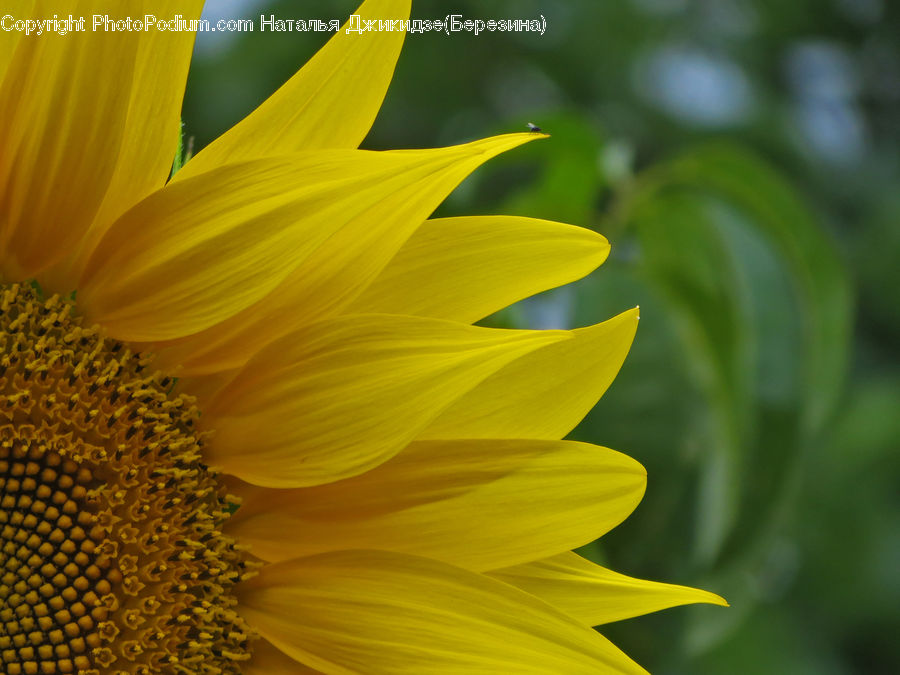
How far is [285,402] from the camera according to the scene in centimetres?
65

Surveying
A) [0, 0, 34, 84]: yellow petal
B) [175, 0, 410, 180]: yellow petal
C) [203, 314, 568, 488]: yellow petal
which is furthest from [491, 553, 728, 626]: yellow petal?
[0, 0, 34, 84]: yellow petal

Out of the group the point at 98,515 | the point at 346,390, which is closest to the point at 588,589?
the point at 346,390

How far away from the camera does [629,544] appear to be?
96 centimetres

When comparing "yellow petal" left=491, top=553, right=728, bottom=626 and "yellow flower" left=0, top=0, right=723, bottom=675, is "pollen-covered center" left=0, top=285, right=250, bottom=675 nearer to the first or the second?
"yellow flower" left=0, top=0, right=723, bottom=675

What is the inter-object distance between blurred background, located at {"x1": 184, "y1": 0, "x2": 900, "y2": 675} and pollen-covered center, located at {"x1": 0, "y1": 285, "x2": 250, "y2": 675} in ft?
0.69

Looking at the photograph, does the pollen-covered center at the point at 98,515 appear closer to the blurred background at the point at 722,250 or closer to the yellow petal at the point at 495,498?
the yellow petal at the point at 495,498

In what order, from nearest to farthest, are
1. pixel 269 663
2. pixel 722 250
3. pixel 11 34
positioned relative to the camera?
pixel 11 34, pixel 269 663, pixel 722 250

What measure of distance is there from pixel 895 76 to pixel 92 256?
1931 millimetres

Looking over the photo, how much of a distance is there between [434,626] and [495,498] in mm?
82

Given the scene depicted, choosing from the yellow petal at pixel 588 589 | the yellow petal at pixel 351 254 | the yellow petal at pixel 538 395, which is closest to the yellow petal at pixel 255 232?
the yellow petal at pixel 351 254

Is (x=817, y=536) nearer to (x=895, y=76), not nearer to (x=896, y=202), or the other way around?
(x=896, y=202)

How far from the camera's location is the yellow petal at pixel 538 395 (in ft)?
2.14

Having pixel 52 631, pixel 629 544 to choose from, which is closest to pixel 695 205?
pixel 629 544

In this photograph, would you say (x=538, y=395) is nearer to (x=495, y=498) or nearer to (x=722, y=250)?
(x=495, y=498)
